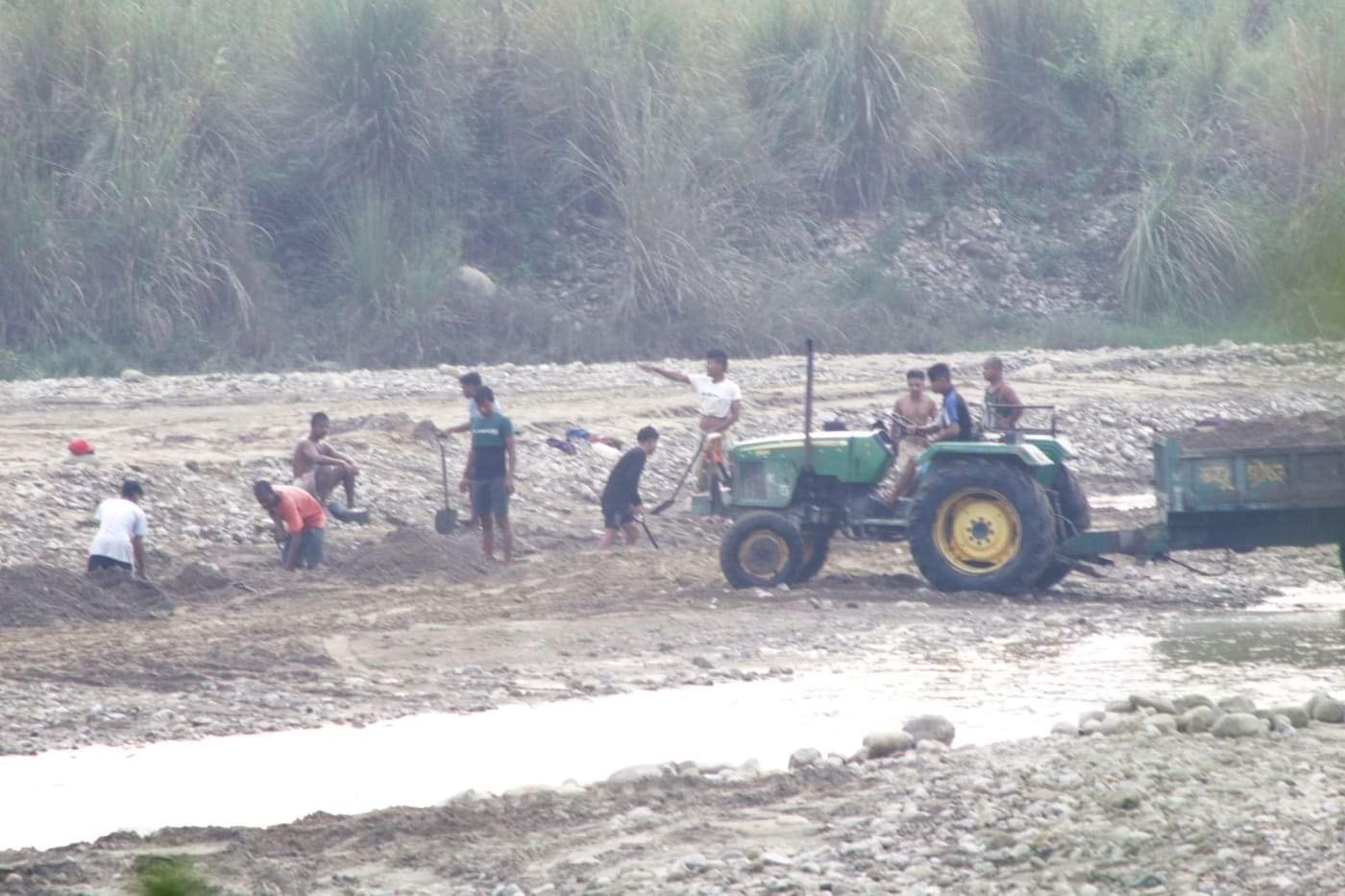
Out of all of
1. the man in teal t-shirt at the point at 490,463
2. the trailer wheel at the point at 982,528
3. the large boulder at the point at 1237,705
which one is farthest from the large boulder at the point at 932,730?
the man in teal t-shirt at the point at 490,463

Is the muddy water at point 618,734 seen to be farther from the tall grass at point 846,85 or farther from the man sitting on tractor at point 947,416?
the tall grass at point 846,85

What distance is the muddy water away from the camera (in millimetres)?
8172

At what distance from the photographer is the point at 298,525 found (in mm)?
13719

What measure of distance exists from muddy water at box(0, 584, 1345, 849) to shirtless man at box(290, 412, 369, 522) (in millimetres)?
5737

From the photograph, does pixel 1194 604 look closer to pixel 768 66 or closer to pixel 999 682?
pixel 999 682

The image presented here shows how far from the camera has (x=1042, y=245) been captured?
3109cm

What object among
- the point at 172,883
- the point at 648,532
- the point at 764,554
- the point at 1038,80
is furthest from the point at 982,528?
the point at 1038,80

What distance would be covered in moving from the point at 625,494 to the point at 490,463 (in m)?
1.49

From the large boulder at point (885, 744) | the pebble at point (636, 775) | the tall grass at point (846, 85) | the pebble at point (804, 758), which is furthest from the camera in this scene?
the tall grass at point (846, 85)

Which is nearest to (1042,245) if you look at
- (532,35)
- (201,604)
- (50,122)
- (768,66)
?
(768,66)

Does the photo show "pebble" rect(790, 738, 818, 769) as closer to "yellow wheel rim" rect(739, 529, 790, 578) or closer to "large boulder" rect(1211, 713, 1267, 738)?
"large boulder" rect(1211, 713, 1267, 738)

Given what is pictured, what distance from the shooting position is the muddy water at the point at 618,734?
817 cm

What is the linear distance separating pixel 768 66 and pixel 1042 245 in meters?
5.30

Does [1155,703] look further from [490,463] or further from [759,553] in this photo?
[490,463]
